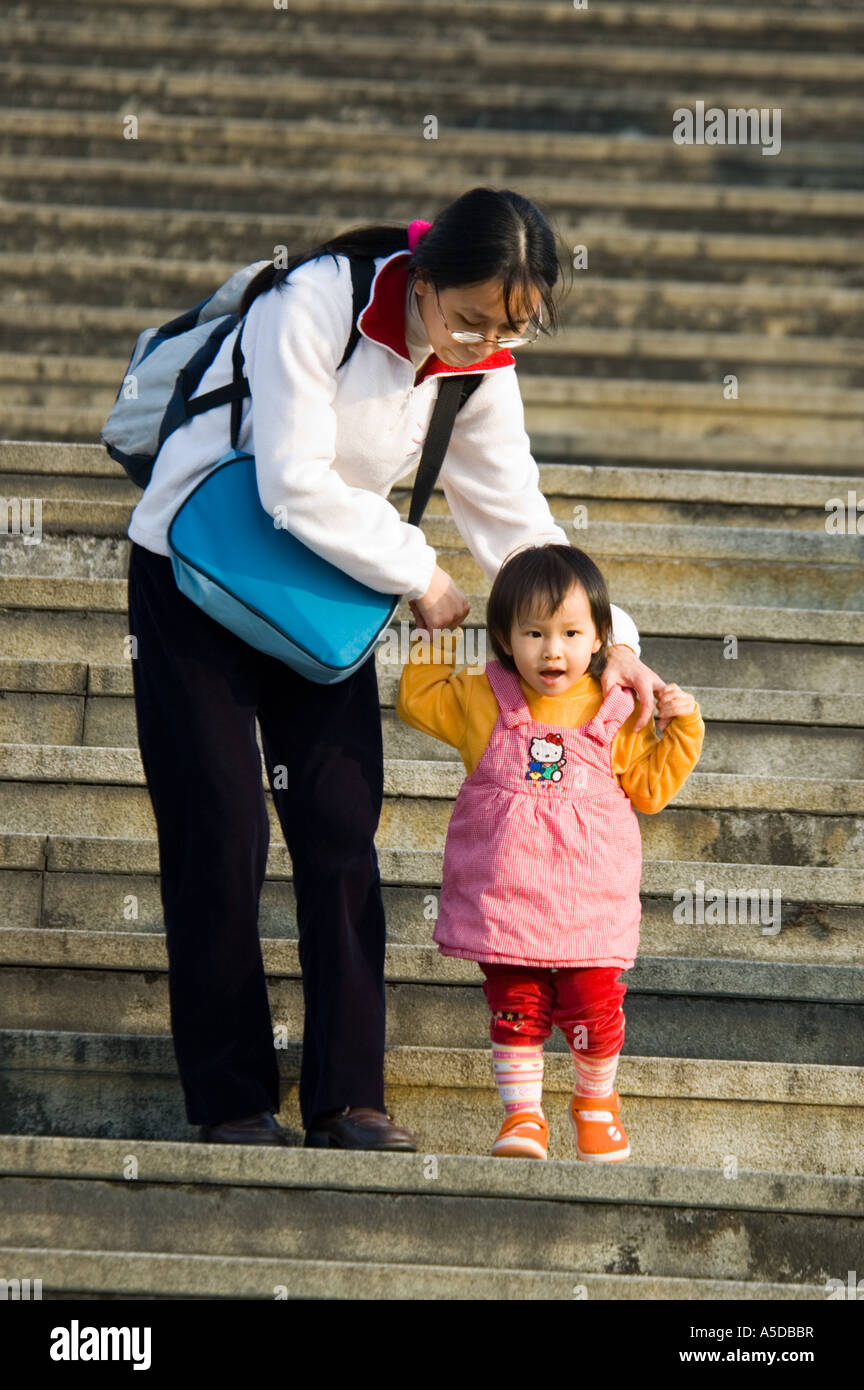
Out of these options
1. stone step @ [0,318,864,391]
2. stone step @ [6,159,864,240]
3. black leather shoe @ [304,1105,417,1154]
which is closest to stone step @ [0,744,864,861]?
black leather shoe @ [304,1105,417,1154]

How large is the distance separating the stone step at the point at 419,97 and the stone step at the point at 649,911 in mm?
4954

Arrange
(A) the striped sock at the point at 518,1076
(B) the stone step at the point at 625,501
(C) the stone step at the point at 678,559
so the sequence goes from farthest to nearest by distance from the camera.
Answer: (B) the stone step at the point at 625,501
(C) the stone step at the point at 678,559
(A) the striped sock at the point at 518,1076

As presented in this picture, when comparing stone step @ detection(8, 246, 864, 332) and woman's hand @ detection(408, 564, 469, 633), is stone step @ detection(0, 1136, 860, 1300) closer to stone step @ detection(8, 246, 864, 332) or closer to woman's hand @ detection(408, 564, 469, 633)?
woman's hand @ detection(408, 564, 469, 633)

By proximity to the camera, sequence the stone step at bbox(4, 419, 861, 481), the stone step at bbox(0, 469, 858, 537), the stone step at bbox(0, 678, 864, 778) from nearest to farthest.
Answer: the stone step at bbox(0, 678, 864, 778), the stone step at bbox(0, 469, 858, 537), the stone step at bbox(4, 419, 861, 481)

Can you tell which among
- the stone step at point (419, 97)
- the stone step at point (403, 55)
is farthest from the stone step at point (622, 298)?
the stone step at point (403, 55)

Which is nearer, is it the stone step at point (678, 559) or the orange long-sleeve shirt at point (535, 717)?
the orange long-sleeve shirt at point (535, 717)

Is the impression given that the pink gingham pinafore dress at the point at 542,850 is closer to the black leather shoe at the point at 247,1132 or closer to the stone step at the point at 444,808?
the black leather shoe at the point at 247,1132

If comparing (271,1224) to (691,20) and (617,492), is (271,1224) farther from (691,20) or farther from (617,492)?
(691,20)

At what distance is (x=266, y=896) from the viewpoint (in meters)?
3.93

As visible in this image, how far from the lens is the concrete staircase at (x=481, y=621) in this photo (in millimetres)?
2805

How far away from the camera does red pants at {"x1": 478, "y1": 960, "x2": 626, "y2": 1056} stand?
3.16m

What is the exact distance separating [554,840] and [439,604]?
0.53m

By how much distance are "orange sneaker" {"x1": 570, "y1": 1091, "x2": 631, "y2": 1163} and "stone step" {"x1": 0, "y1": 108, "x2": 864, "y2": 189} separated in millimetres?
5427
